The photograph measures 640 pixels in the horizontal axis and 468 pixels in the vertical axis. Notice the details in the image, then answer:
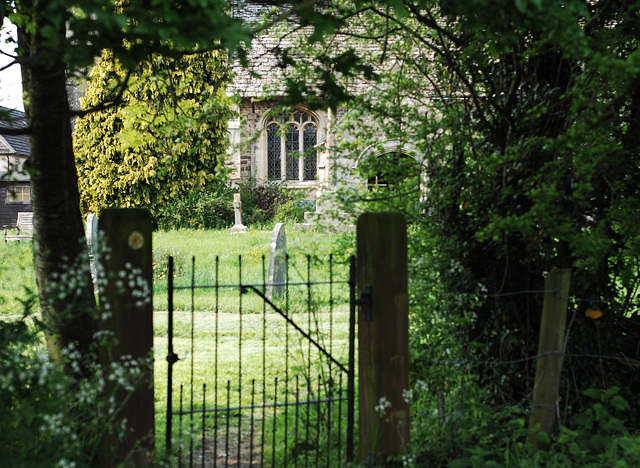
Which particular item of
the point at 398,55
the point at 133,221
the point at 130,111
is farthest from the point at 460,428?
the point at 130,111

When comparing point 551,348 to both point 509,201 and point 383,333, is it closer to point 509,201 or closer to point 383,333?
point 383,333

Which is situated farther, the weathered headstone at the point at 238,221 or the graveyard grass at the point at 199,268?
the weathered headstone at the point at 238,221

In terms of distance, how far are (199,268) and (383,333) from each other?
8873mm

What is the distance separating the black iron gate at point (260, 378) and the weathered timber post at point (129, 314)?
199 millimetres

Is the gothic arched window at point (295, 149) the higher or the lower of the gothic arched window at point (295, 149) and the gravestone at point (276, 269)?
the higher

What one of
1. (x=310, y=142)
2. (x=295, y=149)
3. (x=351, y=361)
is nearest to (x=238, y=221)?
(x=295, y=149)

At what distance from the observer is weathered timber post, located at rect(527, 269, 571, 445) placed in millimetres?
3514

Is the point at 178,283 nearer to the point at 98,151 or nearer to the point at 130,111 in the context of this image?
the point at 130,111

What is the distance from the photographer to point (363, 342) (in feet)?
11.2

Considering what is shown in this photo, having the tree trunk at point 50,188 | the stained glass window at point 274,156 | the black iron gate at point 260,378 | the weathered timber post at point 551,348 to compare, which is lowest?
the black iron gate at point 260,378

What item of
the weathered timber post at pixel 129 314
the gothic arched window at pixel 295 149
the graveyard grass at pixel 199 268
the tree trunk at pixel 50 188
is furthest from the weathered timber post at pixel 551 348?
the gothic arched window at pixel 295 149

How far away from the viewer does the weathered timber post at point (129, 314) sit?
3152 millimetres

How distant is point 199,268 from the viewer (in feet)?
38.9

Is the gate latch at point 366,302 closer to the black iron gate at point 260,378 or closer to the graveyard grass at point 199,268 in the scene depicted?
the black iron gate at point 260,378
